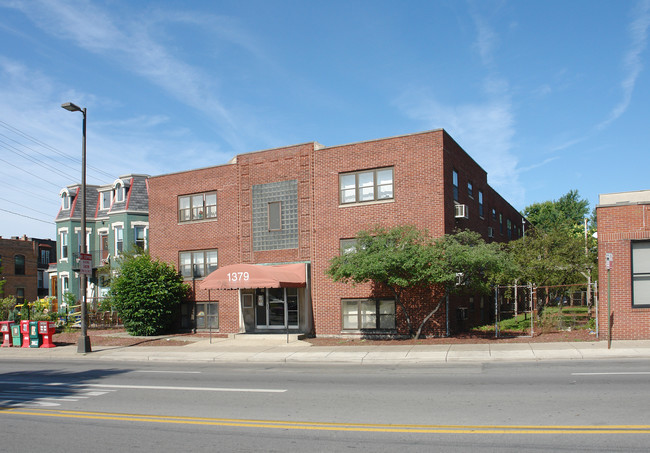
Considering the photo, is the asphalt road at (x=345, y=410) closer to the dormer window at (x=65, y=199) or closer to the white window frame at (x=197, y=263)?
the white window frame at (x=197, y=263)

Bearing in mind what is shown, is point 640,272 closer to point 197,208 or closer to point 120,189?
point 197,208

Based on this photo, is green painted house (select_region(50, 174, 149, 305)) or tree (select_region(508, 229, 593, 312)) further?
green painted house (select_region(50, 174, 149, 305))

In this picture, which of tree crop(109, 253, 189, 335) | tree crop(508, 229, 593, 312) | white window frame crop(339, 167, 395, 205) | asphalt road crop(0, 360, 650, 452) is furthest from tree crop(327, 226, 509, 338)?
tree crop(109, 253, 189, 335)

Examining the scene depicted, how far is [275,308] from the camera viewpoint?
24578 millimetres

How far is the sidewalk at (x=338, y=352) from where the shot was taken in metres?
15.6

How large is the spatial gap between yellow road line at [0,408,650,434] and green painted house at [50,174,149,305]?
26.4m

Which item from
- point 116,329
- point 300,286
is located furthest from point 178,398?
point 116,329

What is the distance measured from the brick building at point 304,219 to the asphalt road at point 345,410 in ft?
25.8

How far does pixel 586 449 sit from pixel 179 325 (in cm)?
2347

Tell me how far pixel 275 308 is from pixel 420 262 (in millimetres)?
8494

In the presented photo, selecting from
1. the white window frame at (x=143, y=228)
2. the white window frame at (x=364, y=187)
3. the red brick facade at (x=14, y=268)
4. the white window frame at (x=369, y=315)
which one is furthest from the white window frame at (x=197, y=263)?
the red brick facade at (x=14, y=268)

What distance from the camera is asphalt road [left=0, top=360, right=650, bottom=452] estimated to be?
732 centimetres

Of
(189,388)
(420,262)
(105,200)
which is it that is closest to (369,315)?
(420,262)

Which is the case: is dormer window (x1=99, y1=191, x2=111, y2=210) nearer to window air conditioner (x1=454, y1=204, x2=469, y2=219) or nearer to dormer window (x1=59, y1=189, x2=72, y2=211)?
dormer window (x1=59, y1=189, x2=72, y2=211)
